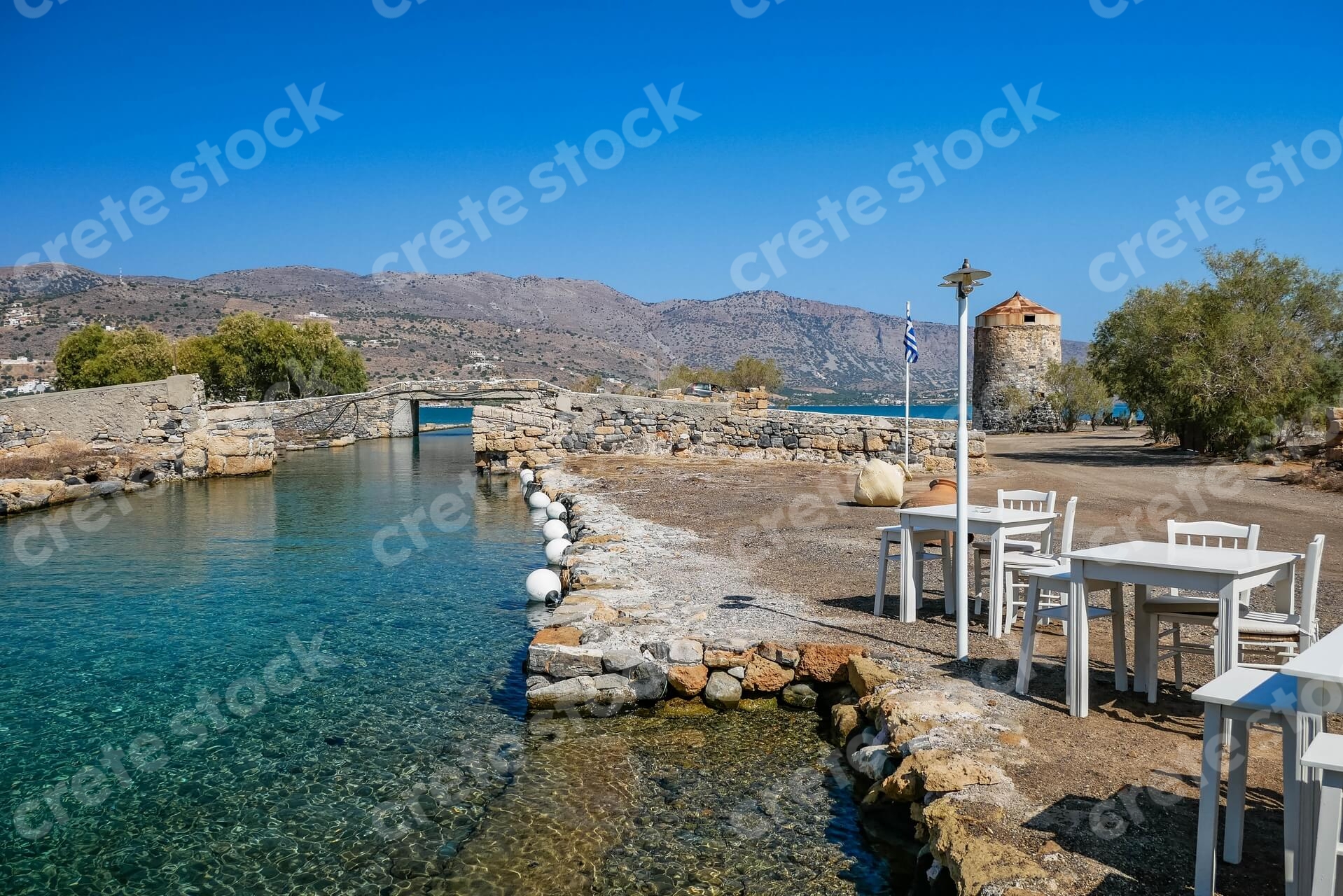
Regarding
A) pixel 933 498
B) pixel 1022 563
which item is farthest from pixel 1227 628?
pixel 933 498

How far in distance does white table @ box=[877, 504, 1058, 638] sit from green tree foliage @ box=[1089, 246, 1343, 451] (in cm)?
1385

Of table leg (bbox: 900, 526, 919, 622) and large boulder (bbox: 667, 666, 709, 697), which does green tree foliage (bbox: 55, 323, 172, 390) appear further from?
table leg (bbox: 900, 526, 919, 622)

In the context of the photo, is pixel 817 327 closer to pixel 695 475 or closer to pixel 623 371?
pixel 623 371

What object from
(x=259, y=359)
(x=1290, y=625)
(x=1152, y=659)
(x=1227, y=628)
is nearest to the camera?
(x=1227, y=628)

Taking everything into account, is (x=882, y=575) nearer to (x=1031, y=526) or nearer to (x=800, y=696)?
(x=1031, y=526)

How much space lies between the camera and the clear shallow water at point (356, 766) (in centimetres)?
441

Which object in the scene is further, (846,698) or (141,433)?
(141,433)

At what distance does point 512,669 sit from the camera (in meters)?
7.34

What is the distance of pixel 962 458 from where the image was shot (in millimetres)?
5906

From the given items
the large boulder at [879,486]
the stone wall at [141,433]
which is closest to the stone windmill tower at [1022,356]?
the large boulder at [879,486]

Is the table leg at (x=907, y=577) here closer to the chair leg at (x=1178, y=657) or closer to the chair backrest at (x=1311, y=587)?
the chair leg at (x=1178, y=657)

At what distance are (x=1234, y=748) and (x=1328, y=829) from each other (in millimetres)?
720

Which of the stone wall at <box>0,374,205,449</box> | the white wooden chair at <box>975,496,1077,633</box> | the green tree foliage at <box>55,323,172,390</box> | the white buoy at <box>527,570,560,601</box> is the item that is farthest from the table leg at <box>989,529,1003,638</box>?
the green tree foliage at <box>55,323,172,390</box>

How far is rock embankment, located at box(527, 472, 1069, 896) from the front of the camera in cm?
372
